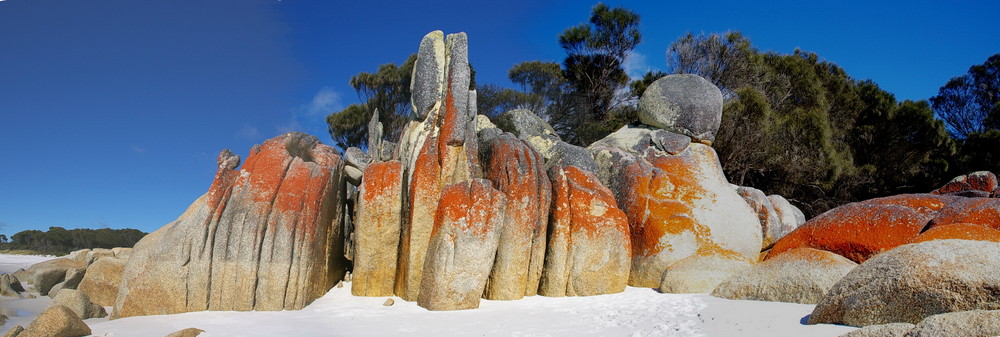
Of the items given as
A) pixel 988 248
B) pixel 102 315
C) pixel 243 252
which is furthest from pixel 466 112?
pixel 988 248

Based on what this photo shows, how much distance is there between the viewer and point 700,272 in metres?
8.20

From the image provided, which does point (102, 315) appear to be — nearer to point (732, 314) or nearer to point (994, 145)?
point (732, 314)

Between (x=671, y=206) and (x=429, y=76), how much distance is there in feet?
13.4

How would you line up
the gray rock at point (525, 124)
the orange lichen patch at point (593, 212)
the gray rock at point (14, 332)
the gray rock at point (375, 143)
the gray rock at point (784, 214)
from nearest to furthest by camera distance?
the gray rock at point (14, 332), the orange lichen patch at point (593, 212), the gray rock at point (375, 143), the gray rock at point (784, 214), the gray rock at point (525, 124)

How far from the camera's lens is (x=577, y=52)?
25.0 meters

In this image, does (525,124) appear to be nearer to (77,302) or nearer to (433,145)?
(433,145)

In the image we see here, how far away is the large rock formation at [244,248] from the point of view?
677 centimetres

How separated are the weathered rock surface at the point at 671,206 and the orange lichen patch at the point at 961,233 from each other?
2.83 metres

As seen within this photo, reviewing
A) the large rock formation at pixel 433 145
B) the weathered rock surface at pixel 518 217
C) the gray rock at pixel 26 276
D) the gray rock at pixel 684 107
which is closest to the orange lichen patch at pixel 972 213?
the gray rock at pixel 684 107

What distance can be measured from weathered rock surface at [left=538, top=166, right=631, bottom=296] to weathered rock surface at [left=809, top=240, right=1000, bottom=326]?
329 cm

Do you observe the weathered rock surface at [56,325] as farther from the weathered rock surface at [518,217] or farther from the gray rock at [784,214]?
the gray rock at [784,214]

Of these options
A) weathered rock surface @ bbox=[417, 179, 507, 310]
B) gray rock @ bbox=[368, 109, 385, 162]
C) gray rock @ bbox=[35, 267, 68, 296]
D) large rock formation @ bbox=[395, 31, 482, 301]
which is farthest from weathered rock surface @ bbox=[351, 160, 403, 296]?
gray rock @ bbox=[35, 267, 68, 296]

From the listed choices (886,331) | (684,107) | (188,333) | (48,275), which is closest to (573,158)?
(684,107)

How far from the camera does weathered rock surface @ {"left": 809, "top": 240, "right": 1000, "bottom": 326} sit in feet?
13.8
